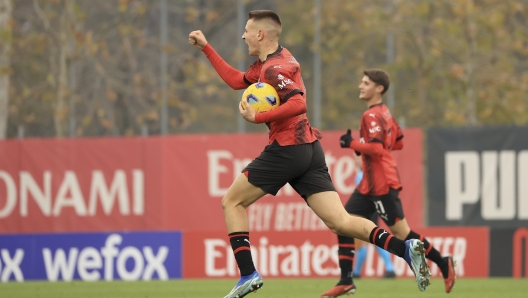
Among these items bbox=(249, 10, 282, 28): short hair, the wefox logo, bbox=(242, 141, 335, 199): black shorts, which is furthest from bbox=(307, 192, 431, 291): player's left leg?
the wefox logo

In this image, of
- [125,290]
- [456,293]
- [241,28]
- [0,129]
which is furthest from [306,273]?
[241,28]

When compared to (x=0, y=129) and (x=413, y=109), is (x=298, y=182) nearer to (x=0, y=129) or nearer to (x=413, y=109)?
(x=0, y=129)

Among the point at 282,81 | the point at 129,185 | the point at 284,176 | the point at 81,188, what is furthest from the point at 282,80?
the point at 81,188

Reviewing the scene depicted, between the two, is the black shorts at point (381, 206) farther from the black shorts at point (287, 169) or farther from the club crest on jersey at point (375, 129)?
the black shorts at point (287, 169)

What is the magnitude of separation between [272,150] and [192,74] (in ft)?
56.1

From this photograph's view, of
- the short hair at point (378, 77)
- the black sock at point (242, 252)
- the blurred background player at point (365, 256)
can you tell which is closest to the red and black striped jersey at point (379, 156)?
the short hair at point (378, 77)

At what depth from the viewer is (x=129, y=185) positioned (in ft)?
61.8

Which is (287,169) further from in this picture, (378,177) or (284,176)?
(378,177)

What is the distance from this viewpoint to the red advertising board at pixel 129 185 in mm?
18562

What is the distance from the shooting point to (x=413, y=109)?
26484mm

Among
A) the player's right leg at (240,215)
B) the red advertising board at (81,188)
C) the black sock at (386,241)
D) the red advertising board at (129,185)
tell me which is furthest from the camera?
the red advertising board at (81,188)

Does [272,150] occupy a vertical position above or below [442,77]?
below

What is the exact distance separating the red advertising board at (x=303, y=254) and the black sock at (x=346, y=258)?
4898mm

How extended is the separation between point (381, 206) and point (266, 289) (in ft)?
8.24
